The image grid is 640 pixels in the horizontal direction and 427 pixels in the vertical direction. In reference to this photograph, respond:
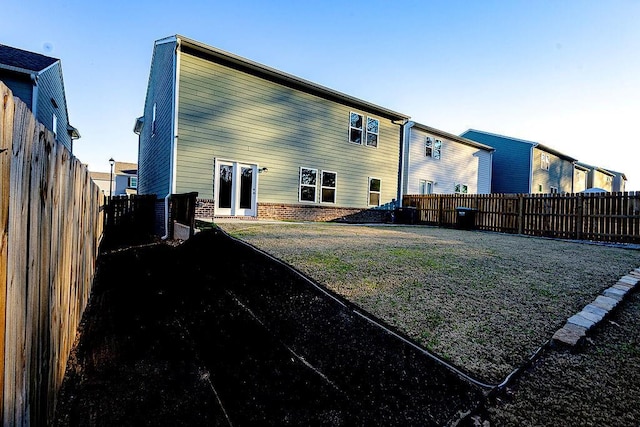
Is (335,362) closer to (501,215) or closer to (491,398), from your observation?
(491,398)

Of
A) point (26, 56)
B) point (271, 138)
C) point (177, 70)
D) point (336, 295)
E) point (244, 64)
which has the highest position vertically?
point (26, 56)

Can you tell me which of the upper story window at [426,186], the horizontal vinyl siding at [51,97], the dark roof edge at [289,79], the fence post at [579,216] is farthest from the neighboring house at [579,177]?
the horizontal vinyl siding at [51,97]

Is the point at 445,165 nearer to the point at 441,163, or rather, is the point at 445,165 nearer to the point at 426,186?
the point at 441,163

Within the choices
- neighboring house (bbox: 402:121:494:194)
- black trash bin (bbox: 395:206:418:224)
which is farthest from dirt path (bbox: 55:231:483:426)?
neighboring house (bbox: 402:121:494:194)

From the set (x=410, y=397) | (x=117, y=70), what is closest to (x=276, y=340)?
(x=410, y=397)

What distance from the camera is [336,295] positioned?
3.15 meters

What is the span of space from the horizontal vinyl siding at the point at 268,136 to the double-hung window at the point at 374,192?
321 millimetres

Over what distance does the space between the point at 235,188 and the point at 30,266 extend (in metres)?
9.58

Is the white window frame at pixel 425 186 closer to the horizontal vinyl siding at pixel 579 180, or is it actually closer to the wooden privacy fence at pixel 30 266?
the wooden privacy fence at pixel 30 266

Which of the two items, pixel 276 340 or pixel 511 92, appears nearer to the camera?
pixel 276 340

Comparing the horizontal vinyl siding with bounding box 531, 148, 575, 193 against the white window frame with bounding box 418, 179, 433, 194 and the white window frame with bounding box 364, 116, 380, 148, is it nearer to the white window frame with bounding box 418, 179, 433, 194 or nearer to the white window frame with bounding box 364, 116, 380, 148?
the white window frame with bounding box 418, 179, 433, 194

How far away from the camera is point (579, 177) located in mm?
30422

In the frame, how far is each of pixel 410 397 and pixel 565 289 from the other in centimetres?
299

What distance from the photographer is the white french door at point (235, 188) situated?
10.3 m
